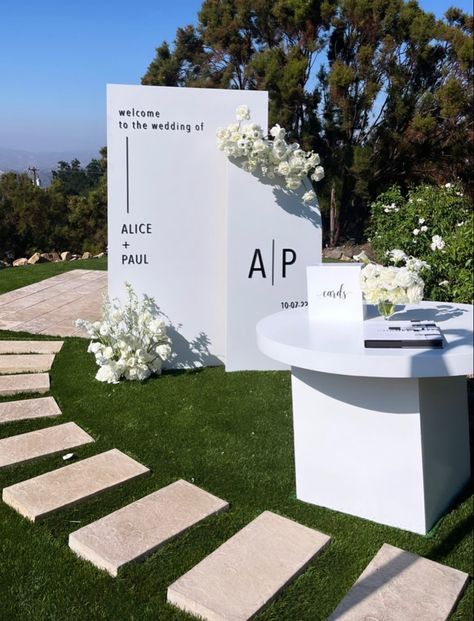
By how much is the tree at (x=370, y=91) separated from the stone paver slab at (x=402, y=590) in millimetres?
10384

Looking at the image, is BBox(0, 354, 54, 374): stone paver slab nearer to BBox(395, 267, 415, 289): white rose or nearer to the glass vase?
the glass vase

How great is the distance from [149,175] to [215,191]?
0.44m

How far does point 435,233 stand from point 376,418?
325 centimetres

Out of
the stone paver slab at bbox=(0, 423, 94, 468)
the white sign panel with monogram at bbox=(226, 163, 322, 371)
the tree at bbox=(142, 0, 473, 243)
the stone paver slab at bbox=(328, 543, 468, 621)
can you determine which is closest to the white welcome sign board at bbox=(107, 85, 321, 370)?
the white sign panel with monogram at bbox=(226, 163, 322, 371)

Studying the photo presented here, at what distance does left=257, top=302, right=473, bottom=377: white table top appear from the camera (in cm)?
156

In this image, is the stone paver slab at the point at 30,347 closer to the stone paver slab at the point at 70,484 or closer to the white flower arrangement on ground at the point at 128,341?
the white flower arrangement on ground at the point at 128,341

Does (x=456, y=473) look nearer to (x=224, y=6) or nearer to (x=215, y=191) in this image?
(x=215, y=191)

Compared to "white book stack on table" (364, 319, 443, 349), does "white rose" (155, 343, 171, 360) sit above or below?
below

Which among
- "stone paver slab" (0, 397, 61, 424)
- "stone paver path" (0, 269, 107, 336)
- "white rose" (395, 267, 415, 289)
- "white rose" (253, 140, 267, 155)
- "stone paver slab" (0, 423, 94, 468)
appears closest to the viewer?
"white rose" (395, 267, 415, 289)

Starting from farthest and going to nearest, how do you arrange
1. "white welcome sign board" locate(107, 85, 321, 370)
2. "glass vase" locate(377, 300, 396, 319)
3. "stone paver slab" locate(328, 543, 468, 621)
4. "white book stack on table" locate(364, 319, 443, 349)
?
1. "white welcome sign board" locate(107, 85, 321, 370)
2. "glass vase" locate(377, 300, 396, 319)
3. "white book stack on table" locate(364, 319, 443, 349)
4. "stone paver slab" locate(328, 543, 468, 621)

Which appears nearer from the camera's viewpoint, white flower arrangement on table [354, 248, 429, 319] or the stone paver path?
white flower arrangement on table [354, 248, 429, 319]

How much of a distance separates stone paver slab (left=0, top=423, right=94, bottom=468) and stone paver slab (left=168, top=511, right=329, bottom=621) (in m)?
1.02

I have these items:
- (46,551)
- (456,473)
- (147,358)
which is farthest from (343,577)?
(147,358)

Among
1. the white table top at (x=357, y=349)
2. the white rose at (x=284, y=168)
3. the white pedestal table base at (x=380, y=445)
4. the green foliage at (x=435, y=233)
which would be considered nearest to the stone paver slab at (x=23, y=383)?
the white table top at (x=357, y=349)
